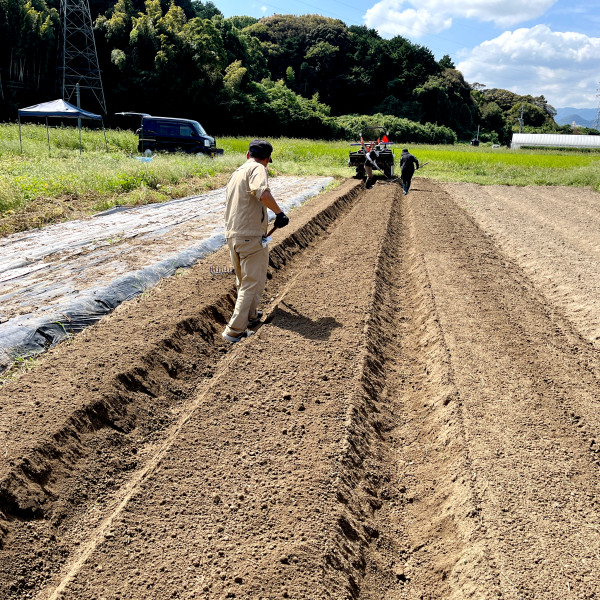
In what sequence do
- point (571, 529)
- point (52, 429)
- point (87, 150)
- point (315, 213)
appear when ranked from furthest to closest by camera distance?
point (87, 150)
point (315, 213)
point (52, 429)
point (571, 529)

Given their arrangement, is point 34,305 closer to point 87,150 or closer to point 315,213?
point 315,213

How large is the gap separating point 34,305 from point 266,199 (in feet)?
8.81

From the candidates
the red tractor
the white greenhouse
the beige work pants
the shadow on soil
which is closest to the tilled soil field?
the shadow on soil

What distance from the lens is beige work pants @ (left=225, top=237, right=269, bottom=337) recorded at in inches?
198

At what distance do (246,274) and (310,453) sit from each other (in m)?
2.26

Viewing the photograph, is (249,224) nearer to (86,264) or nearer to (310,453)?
(310,453)

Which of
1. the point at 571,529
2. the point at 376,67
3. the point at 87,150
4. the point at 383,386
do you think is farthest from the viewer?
the point at 376,67

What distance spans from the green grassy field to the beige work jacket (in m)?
5.15

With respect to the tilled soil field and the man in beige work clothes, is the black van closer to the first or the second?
the tilled soil field

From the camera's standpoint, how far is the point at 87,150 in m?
19.8

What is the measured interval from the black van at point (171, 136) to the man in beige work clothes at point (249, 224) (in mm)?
15296

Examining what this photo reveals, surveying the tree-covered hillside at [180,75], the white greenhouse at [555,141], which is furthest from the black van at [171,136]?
the white greenhouse at [555,141]

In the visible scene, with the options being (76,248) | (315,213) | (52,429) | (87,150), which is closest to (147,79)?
(87,150)

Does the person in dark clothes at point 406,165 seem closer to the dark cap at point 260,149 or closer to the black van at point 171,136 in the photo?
the black van at point 171,136
